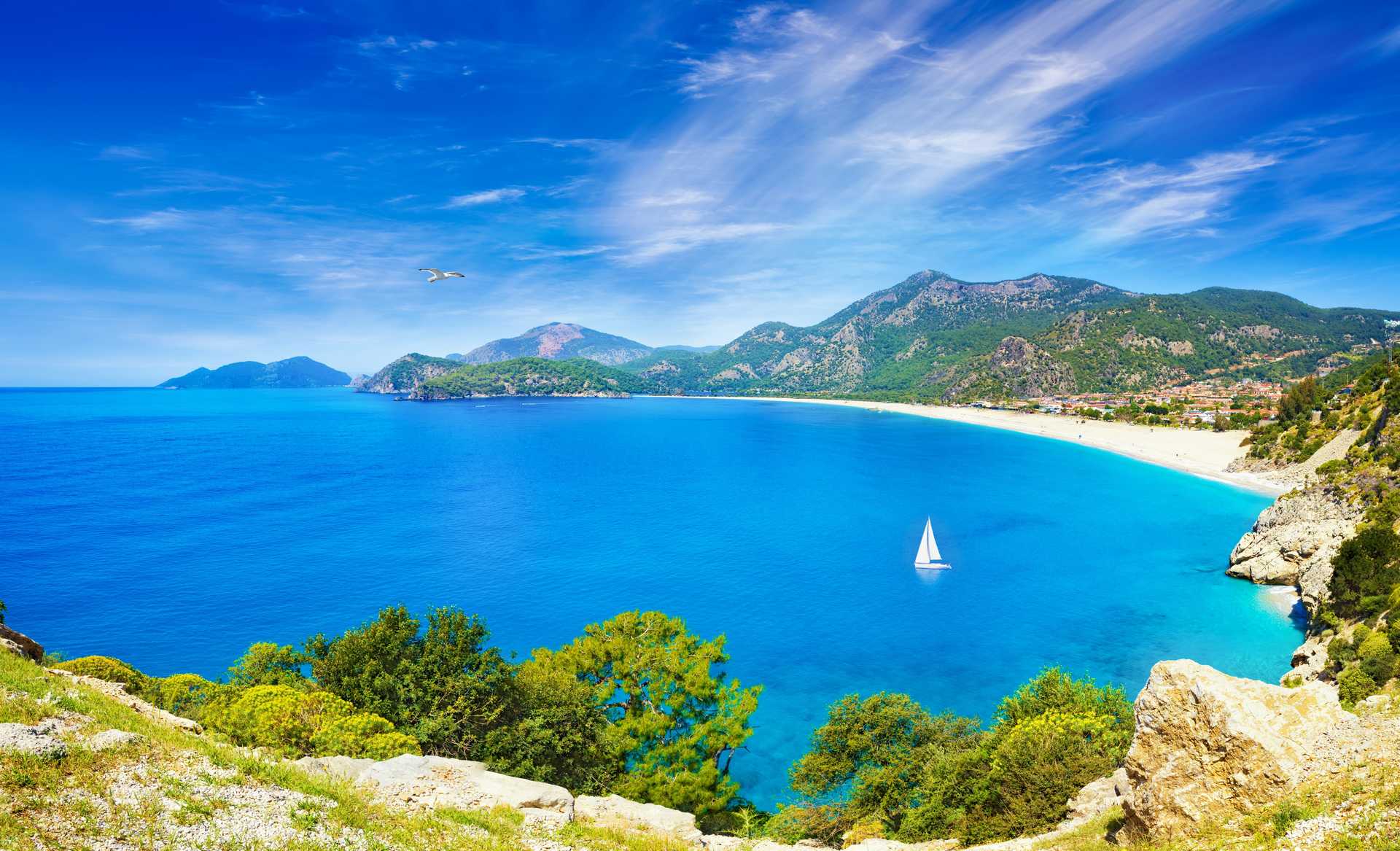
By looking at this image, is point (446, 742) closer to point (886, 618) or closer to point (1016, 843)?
point (1016, 843)

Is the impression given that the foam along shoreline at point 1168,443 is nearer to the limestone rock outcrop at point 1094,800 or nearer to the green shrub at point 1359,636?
the green shrub at point 1359,636

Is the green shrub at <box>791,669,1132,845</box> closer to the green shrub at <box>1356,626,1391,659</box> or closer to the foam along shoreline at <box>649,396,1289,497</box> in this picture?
the green shrub at <box>1356,626,1391,659</box>

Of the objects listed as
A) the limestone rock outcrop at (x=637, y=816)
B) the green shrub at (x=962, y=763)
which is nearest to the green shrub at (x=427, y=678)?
the limestone rock outcrop at (x=637, y=816)

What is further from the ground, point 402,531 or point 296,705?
point 296,705

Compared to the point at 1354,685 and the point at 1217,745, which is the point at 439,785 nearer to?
the point at 1217,745

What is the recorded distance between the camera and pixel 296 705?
21.3 m

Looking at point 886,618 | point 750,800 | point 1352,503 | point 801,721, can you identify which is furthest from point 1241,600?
point 750,800

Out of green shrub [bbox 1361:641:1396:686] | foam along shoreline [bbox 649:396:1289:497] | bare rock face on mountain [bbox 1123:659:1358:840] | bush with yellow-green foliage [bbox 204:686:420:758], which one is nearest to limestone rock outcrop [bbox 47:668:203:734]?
bush with yellow-green foliage [bbox 204:686:420:758]

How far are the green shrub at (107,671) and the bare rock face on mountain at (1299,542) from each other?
7081cm

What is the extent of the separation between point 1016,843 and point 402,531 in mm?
72972

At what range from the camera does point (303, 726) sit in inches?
812

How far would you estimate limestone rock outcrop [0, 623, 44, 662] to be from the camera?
19.2 m

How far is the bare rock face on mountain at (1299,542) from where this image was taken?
4788cm

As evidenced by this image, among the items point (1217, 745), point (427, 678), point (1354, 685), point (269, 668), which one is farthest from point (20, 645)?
point (1354, 685)
